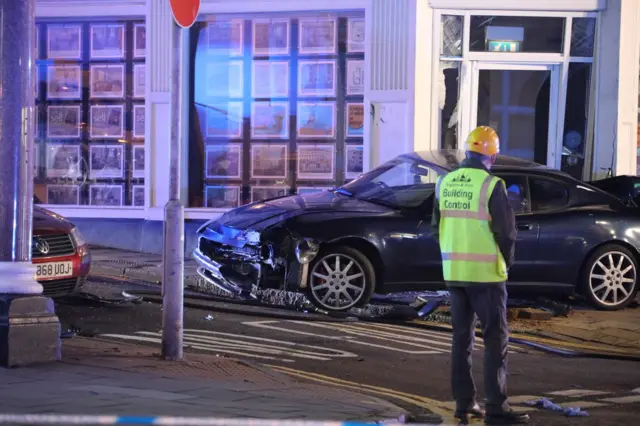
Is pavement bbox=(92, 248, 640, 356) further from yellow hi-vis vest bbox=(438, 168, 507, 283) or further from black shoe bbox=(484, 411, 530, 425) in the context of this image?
yellow hi-vis vest bbox=(438, 168, 507, 283)

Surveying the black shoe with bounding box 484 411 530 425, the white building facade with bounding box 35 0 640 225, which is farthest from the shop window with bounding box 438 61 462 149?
the black shoe with bounding box 484 411 530 425

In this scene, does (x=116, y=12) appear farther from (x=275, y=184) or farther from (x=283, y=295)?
(x=283, y=295)

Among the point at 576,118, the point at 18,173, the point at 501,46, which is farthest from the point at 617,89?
the point at 18,173

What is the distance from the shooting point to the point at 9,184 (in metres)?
7.64

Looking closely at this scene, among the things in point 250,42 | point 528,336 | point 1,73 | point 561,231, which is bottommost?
point 528,336

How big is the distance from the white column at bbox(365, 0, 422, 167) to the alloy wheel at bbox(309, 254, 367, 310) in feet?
16.0

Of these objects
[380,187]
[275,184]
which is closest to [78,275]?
[380,187]

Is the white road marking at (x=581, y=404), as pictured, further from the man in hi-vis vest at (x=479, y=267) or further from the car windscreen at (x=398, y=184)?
the car windscreen at (x=398, y=184)

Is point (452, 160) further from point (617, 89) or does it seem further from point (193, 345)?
point (617, 89)

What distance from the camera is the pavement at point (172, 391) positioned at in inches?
240

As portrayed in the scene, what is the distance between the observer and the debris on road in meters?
6.83

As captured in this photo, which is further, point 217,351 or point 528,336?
point 528,336

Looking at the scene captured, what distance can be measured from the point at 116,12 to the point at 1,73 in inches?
351

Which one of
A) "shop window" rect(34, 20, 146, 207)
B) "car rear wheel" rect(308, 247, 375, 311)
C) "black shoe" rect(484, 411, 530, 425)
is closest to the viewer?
"black shoe" rect(484, 411, 530, 425)
